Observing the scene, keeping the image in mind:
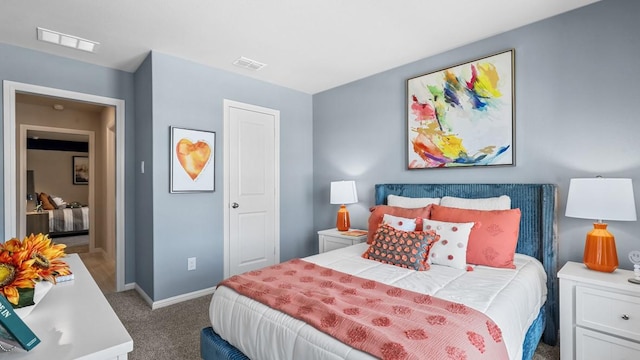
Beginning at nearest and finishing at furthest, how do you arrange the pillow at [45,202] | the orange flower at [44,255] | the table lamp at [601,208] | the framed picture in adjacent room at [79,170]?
the orange flower at [44,255] < the table lamp at [601,208] < the pillow at [45,202] < the framed picture in adjacent room at [79,170]

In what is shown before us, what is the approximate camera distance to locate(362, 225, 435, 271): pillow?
2117mm

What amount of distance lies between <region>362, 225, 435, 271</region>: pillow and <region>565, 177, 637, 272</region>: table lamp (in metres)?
0.92

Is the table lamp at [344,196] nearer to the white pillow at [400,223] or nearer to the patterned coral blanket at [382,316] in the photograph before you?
the white pillow at [400,223]

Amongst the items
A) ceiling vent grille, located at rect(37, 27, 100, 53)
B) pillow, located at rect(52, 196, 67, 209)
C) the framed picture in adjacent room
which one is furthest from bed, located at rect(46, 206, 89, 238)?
ceiling vent grille, located at rect(37, 27, 100, 53)

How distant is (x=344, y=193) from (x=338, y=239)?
0.51m

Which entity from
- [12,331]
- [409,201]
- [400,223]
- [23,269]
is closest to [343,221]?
[409,201]

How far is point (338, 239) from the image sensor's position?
3.38 m

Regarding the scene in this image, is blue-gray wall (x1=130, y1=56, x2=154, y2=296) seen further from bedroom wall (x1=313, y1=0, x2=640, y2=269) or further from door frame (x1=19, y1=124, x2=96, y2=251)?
bedroom wall (x1=313, y1=0, x2=640, y2=269)

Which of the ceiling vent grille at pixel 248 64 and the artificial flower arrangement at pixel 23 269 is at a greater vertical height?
the ceiling vent grille at pixel 248 64

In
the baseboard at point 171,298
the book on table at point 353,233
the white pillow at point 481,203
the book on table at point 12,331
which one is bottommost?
the baseboard at point 171,298

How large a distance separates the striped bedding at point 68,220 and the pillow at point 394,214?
682cm

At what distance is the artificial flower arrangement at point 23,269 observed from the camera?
93cm

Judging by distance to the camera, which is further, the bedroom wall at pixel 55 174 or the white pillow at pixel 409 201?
the bedroom wall at pixel 55 174

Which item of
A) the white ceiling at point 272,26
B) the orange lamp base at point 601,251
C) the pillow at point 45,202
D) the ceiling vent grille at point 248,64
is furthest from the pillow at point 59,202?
the orange lamp base at point 601,251
